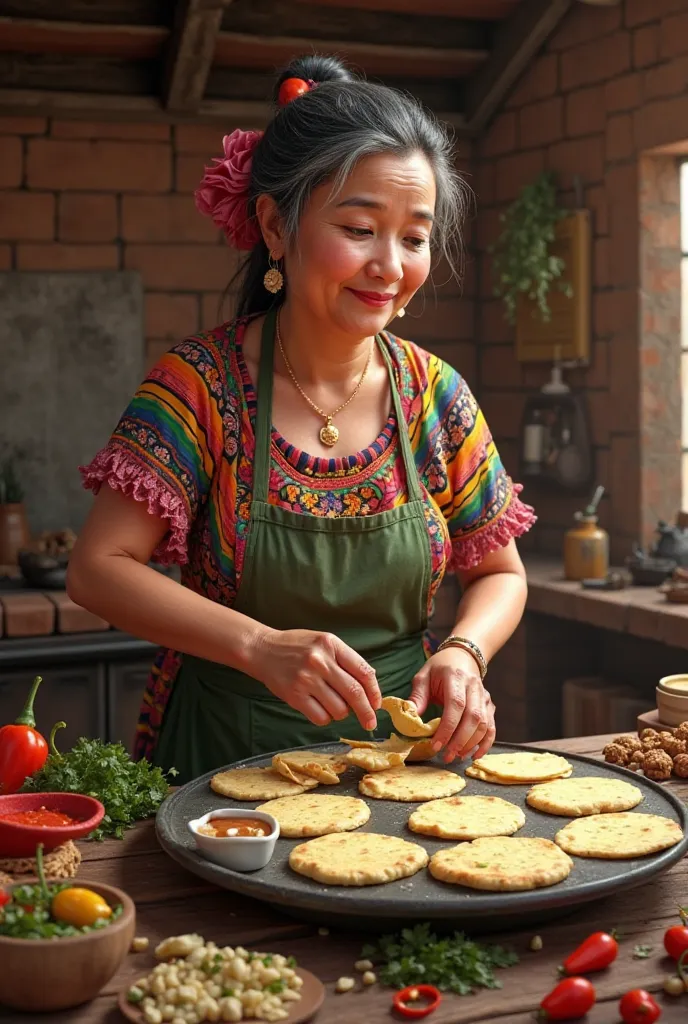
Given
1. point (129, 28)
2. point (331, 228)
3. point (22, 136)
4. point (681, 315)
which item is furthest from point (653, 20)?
point (331, 228)

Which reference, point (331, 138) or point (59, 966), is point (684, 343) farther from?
point (59, 966)

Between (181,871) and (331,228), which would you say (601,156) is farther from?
(181,871)

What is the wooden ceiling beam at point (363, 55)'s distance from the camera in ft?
14.1

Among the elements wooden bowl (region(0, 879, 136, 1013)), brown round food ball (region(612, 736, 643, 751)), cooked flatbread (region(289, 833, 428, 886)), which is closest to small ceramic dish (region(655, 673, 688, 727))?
brown round food ball (region(612, 736, 643, 751))

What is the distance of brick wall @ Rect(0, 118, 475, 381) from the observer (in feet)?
14.6

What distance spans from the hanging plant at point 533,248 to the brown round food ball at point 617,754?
2.69 m

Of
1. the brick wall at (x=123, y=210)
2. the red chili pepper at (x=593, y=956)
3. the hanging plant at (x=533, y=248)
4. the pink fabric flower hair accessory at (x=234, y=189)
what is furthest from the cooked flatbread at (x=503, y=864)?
the brick wall at (x=123, y=210)

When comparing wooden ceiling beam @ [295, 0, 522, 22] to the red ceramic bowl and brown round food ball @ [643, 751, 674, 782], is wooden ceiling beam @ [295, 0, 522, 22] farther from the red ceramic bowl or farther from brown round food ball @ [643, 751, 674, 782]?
the red ceramic bowl

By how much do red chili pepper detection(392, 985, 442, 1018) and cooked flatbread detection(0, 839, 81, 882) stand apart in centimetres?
45

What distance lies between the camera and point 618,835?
5.20 feet

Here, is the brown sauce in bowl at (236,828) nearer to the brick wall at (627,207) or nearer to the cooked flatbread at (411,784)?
the cooked flatbread at (411,784)

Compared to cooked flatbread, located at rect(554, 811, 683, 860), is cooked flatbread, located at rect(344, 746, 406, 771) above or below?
above

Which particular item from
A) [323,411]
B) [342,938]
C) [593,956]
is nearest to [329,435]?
[323,411]

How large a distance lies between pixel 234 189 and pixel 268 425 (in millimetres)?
455
